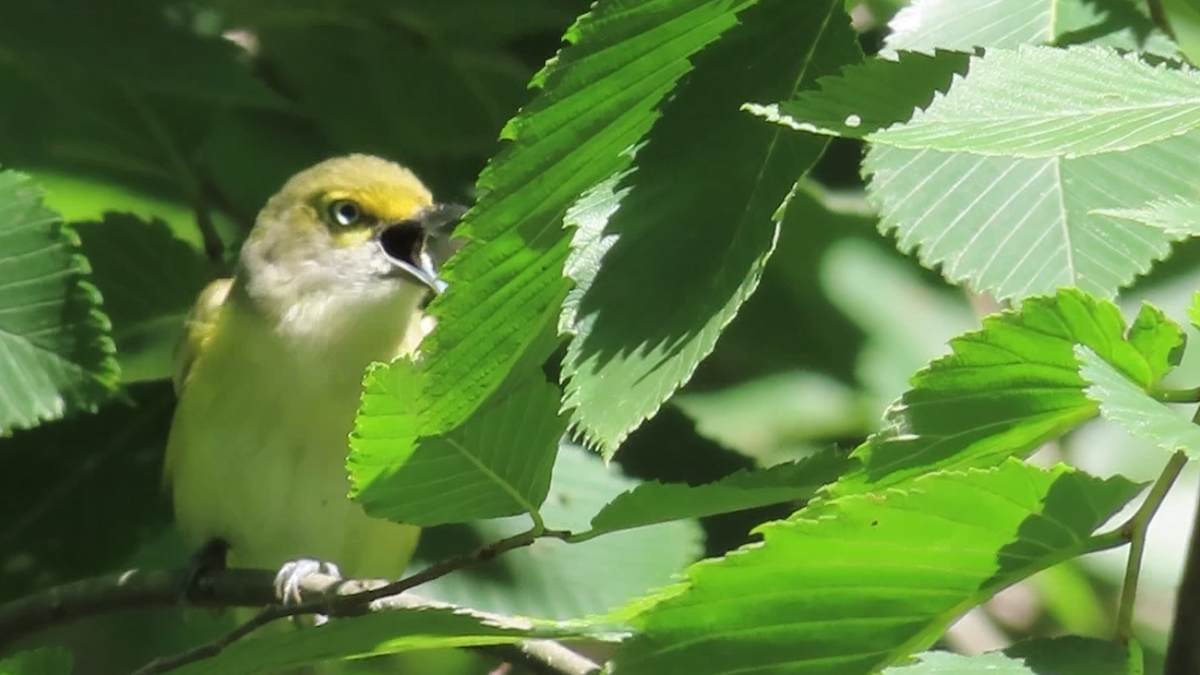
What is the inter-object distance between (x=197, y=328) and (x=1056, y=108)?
7.28ft

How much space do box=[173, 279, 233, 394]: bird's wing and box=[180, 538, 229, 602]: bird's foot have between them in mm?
288

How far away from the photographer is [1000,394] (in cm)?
109

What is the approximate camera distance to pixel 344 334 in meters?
2.98

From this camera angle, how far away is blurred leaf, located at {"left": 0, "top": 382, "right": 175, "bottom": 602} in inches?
102

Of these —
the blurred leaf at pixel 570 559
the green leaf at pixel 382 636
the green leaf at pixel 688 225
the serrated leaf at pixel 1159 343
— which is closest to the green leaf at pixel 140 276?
the blurred leaf at pixel 570 559

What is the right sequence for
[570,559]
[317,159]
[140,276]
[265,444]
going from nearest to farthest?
[570,559] < [140,276] < [265,444] < [317,159]

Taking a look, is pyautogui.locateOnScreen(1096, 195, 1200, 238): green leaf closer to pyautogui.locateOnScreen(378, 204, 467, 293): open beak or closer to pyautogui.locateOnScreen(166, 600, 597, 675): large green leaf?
pyautogui.locateOnScreen(166, 600, 597, 675): large green leaf

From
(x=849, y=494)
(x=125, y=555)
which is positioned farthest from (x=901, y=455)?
(x=125, y=555)

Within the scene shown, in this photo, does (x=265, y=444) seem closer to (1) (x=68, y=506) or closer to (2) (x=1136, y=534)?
(1) (x=68, y=506)

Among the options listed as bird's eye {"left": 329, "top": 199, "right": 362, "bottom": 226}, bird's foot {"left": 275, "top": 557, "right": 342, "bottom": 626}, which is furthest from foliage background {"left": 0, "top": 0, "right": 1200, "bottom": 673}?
bird's foot {"left": 275, "top": 557, "right": 342, "bottom": 626}

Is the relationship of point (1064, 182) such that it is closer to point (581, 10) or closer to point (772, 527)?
point (772, 527)

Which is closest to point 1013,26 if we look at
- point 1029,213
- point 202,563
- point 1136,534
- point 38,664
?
point 1029,213

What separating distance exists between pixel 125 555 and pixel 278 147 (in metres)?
0.86

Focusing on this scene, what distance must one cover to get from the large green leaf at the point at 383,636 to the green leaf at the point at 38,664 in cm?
19
